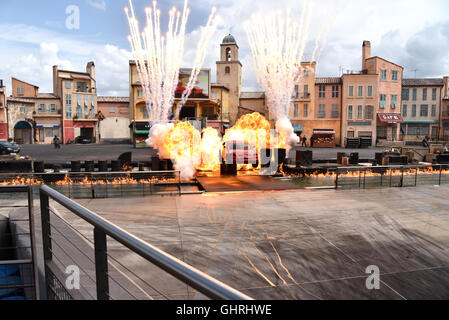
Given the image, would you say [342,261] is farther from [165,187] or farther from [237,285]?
[165,187]

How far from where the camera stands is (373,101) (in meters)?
49.4

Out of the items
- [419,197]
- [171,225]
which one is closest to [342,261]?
[171,225]

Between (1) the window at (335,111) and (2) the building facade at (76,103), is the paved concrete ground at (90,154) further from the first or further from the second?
(2) the building facade at (76,103)

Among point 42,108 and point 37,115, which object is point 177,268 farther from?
point 42,108

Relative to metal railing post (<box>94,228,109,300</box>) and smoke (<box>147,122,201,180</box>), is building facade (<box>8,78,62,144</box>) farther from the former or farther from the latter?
metal railing post (<box>94,228,109,300</box>)

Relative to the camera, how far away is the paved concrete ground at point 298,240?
544 cm

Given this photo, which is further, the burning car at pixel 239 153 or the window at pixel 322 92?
the window at pixel 322 92

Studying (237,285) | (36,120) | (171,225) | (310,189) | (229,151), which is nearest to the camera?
(237,285)

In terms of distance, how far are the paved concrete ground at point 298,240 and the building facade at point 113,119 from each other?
4785cm

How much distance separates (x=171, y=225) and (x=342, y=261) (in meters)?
4.08

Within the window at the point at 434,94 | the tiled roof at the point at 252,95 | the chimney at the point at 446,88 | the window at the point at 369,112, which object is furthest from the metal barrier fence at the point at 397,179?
the chimney at the point at 446,88

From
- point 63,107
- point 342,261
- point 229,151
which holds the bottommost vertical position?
point 342,261

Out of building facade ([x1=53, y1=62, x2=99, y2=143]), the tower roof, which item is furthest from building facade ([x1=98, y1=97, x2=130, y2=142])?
the tower roof

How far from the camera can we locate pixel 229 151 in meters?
18.8
